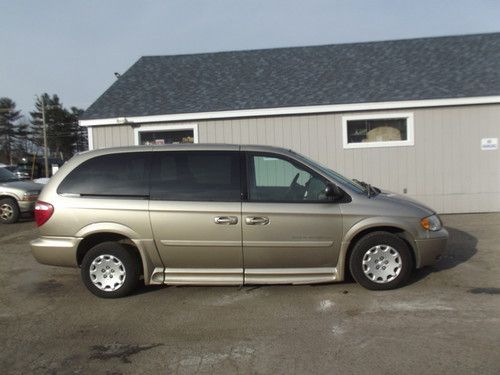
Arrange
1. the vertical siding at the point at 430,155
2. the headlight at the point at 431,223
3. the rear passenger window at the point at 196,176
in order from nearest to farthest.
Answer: the rear passenger window at the point at 196,176 → the headlight at the point at 431,223 → the vertical siding at the point at 430,155

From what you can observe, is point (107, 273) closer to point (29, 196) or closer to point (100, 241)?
point (100, 241)

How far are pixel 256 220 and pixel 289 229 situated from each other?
38cm

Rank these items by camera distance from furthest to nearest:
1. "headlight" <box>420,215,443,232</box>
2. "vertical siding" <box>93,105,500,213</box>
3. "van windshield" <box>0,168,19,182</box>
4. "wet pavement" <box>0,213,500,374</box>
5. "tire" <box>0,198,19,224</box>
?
"van windshield" <box>0,168,19,182</box>, "tire" <box>0,198,19,224</box>, "vertical siding" <box>93,105,500,213</box>, "headlight" <box>420,215,443,232</box>, "wet pavement" <box>0,213,500,374</box>

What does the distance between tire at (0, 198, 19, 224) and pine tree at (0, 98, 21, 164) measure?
6273 centimetres

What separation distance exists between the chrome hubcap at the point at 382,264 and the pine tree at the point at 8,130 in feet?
239

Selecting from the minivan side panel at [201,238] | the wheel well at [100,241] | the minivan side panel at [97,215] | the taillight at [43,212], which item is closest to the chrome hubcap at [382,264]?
A: the minivan side panel at [201,238]

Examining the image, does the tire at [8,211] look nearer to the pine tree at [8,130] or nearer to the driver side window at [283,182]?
the driver side window at [283,182]

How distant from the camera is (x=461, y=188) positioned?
11523mm

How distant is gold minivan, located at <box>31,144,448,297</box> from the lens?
221 inches

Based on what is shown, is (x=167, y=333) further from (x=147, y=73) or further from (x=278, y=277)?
(x=147, y=73)

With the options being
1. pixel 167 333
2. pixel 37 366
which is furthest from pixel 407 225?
pixel 37 366

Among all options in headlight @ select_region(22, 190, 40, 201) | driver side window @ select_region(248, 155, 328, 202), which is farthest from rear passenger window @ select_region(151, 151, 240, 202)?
headlight @ select_region(22, 190, 40, 201)

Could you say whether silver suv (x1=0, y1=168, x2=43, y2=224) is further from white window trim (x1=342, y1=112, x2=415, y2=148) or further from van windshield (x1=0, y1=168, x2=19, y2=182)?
A: white window trim (x1=342, y1=112, x2=415, y2=148)

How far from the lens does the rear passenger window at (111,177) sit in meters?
5.77
